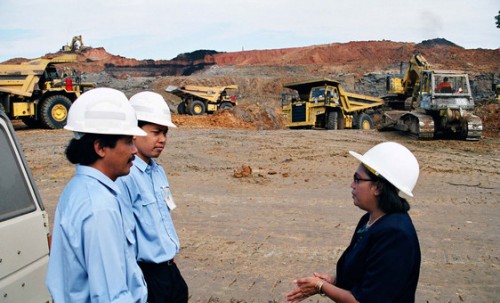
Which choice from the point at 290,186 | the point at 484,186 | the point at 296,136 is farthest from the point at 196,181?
the point at 296,136

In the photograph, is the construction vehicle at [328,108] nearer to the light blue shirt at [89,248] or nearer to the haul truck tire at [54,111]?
the haul truck tire at [54,111]

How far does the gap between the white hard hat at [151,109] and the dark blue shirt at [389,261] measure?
1501 mm

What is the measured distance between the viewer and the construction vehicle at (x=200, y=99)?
28.5 m

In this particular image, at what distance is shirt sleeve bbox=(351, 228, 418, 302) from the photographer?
2.33 metres

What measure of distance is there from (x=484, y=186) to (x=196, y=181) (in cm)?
615

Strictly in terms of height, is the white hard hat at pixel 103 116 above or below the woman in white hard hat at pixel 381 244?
above

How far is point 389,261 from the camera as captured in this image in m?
2.33

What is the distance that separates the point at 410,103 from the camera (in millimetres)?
22375

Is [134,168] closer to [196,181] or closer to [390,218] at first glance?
[390,218]

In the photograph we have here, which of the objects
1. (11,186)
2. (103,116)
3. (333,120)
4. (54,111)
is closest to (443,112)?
(333,120)

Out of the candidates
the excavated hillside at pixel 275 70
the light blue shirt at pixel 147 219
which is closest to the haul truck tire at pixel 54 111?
the excavated hillside at pixel 275 70

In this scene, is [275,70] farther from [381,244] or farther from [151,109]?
[381,244]

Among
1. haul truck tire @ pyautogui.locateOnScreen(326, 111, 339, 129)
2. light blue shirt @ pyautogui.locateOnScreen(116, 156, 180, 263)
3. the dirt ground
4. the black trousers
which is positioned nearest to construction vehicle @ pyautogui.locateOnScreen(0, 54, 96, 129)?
the dirt ground

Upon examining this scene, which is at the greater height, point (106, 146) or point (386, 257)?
point (106, 146)
